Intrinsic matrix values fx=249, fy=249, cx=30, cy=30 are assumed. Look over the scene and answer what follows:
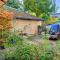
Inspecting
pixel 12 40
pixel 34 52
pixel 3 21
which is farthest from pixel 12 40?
pixel 34 52

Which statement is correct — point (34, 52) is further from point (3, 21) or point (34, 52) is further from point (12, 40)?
point (12, 40)

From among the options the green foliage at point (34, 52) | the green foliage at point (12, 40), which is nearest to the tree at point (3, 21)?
the green foliage at point (12, 40)

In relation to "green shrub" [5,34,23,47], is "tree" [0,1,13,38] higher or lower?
higher

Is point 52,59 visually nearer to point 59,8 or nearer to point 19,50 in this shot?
point 19,50

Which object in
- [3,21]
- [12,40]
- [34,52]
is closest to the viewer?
[34,52]

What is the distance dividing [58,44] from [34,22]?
2303 cm

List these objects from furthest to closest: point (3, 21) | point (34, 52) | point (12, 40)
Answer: point (12, 40) → point (3, 21) → point (34, 52)

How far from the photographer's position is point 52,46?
383 inches

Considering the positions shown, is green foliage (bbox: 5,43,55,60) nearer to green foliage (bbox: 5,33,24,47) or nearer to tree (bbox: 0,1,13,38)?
tree (bbox: 0,1,13,38)

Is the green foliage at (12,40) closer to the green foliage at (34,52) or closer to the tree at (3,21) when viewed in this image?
the tree at (3,21)

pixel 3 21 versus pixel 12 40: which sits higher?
pixel 3 21

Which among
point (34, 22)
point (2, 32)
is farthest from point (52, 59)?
point (34, 22)

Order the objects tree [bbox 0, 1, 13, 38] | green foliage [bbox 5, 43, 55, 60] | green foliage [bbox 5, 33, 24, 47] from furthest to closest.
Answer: green foliage [bbox 5, 33, 24, 47] < tree [bbox 0, 1, 13, 38] < green foliage [bbox 5, 43, 55, 60]

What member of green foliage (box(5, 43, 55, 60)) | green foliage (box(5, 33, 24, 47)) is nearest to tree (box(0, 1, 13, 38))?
green foliage (box(5, 33, 24, 47))
